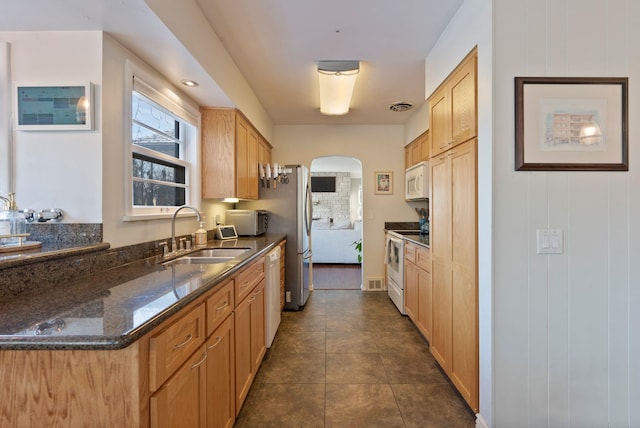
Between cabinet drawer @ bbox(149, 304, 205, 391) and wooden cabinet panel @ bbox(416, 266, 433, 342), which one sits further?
wooden cabinet panel @ bbox(416, 266, 433, 342)

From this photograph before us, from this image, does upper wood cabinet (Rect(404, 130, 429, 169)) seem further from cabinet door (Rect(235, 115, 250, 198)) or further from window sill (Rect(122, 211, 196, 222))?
window sill (Rect(122, 211, 196, 222))

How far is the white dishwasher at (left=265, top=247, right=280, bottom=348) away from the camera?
2467 millimetres

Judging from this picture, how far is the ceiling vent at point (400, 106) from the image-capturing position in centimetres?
356

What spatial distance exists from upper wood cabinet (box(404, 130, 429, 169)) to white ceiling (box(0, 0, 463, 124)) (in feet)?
2.19

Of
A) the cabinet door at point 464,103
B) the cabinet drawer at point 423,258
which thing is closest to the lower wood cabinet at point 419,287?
the cabinet drawer at point 423,258

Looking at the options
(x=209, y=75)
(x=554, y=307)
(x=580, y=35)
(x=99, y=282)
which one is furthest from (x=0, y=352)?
(x=580, y=35)

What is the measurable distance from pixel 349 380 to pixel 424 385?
1.81ft

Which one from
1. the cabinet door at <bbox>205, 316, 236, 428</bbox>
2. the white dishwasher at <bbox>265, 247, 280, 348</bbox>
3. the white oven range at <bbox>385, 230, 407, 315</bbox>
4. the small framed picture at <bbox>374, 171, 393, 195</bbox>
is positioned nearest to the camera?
the cabinet door at <bbox>205, 316, 236, 428</bbox>

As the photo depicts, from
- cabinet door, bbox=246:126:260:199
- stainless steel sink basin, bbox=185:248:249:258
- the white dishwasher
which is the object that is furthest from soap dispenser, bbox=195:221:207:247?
cabinet door, bbox=246:126:260:199

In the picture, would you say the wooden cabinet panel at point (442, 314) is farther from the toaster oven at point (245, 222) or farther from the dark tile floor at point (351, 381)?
the toaster oven at point (245, 222)

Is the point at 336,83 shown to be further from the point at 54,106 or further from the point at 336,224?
the point at 336,224

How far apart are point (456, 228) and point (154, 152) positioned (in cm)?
224

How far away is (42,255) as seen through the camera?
118 centimetres

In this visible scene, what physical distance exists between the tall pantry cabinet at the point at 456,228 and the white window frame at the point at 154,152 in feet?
6.80
